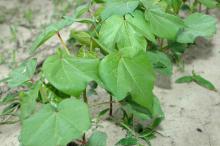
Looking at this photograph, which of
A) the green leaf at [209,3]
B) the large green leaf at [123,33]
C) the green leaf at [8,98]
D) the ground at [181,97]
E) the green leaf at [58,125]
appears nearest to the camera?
the green leaf at [58,125]

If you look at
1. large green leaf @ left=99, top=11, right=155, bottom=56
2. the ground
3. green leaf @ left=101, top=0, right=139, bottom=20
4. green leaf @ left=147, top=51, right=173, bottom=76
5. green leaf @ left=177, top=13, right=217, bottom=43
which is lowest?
the ground

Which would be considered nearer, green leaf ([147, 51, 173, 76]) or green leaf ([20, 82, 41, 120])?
green leaf ([20, 82, 41, 120])

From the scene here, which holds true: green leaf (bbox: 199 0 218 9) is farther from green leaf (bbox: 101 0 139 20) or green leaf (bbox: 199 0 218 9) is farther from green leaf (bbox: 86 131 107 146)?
green leaf (bbox: 86 131 107 146)

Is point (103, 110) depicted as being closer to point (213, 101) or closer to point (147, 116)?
point (147, 116)

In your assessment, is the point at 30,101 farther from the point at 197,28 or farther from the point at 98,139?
the point at 197,28

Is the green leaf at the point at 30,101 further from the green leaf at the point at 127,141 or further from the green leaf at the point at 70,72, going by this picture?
the green leaf at the point at 127,141

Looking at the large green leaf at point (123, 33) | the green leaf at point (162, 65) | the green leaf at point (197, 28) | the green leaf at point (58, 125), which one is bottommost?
the green leaf at point (162, 65)

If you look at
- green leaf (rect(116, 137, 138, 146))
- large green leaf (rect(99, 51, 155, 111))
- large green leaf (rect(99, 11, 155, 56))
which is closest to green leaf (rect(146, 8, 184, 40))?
large green leaf (rect(99, 11, 155, 56))

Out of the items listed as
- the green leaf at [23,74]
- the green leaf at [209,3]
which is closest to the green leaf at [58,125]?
the green leaf at [23,74]
